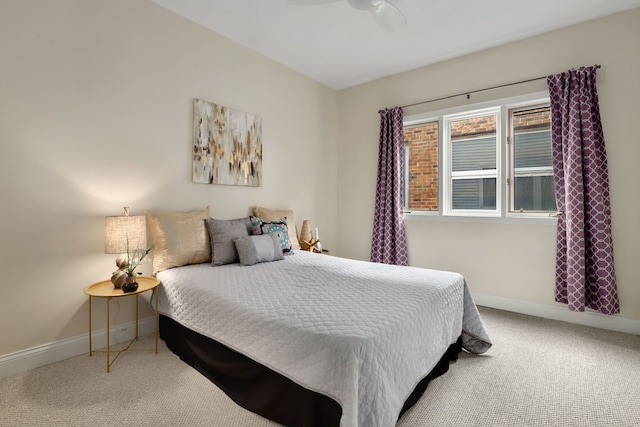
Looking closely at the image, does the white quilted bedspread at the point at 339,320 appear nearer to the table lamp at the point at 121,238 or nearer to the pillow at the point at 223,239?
the pillow at the point at 223,239

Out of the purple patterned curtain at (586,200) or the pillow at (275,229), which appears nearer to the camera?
the purple patterned curtain at (586,200)

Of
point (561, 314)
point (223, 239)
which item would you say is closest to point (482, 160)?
point (561, 314)

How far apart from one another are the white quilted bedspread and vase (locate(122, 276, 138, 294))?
0.24m

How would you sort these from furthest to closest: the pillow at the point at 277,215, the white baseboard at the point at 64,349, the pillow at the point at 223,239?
1. the pillow at the point at 277,215
2. the pillow at the point at 223,239
3. the white baseboard at the point at 64,349

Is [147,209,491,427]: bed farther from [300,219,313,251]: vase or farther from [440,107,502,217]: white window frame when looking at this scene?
[440,107,502,217]: white window frame

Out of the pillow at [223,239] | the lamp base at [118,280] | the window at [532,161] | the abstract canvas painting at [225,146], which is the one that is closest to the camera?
the lamp base at [118,280]

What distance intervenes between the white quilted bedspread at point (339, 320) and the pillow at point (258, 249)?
0.10 meters

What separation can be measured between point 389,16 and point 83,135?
2.44 m

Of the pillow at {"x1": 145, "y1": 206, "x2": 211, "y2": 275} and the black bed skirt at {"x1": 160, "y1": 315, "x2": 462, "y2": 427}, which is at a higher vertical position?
the pillow at {"x1": 145, "y1": 206, "x2": 211, "y2": 275}

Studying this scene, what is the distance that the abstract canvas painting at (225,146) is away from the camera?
3018 millimetres

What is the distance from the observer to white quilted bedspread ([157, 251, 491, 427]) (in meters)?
1.32

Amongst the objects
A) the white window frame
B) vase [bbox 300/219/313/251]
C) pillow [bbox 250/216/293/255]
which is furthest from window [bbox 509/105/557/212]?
pillow [bbox 250/216/293/255]

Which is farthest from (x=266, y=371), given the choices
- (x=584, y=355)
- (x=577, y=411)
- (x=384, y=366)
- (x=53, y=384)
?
(x=584, y=355)

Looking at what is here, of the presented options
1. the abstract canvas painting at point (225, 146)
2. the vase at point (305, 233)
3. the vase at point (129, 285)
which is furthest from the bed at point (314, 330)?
the vase at point (305, 233)
